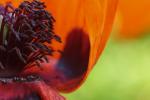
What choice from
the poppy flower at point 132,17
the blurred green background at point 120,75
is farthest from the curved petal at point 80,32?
the poppy flower at point 132,17

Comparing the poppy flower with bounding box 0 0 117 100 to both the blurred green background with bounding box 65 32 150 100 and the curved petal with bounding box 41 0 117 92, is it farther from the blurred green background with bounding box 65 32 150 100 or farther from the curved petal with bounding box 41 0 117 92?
the blurred green background with bounding box 65 32 150 100

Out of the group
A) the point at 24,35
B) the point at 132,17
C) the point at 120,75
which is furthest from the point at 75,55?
the point at 132,17

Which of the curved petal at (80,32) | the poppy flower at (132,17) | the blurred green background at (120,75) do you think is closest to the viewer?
the curved petal at (80,32)

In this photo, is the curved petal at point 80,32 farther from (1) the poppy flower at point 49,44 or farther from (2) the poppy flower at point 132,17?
(2) the poppy flower at point 132,17

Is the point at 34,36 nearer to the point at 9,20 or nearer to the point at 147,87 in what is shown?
the point at 9,20

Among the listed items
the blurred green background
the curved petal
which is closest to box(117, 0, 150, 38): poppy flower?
the blurred green background

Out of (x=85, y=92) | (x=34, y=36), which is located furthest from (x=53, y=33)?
(x=85, y=92)

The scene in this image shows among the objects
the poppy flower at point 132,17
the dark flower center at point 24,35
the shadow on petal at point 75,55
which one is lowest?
the poppy flower at point 132,17

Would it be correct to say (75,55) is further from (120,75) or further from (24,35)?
(120,75)
